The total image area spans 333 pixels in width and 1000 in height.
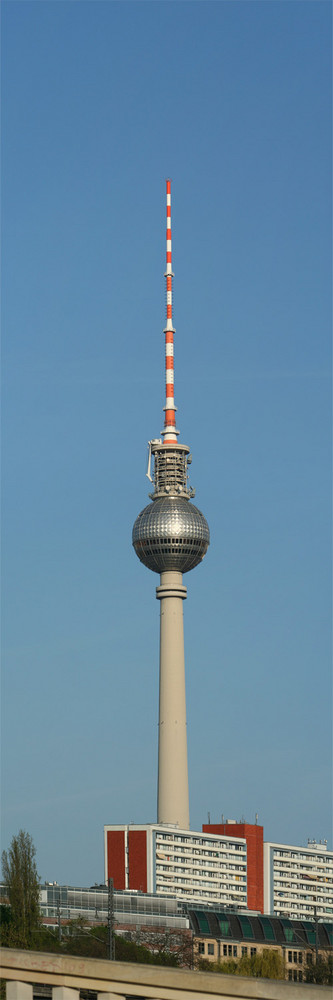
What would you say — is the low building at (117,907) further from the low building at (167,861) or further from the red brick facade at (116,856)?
the red brick facade at (116,856)

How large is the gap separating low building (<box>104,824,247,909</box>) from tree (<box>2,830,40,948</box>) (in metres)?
67.1

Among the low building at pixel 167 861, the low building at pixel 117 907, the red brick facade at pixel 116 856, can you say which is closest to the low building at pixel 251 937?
the low building at pixel 117 907

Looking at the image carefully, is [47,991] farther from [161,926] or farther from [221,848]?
[221,848]

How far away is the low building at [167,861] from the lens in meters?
188

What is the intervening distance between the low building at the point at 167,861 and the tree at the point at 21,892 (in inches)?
2642

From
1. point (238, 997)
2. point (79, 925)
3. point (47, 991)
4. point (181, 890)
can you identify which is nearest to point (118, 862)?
point (181, 890)

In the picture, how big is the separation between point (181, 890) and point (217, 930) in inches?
1387

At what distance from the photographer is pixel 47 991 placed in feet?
145

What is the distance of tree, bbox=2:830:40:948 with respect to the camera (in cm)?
10994

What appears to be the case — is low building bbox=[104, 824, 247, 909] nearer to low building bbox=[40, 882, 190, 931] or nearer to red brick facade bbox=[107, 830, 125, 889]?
red brick facade bbox=[107, 830, 125, 889]

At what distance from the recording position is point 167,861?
19188 cm

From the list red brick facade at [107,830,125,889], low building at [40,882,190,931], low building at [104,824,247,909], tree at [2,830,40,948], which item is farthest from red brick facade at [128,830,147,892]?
tree at [2,830,40,948]

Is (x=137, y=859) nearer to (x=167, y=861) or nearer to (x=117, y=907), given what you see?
(x=167, y=861)

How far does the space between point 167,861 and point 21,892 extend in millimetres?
77418
